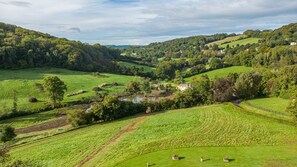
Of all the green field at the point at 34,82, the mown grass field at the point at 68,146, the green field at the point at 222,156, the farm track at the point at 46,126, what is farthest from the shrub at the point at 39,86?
the green field at the point at 222,156

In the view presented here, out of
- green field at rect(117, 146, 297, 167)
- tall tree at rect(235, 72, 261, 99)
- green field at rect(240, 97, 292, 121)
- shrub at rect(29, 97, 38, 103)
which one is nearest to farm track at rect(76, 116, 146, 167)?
green field at rect(117, 146, 297, 167)

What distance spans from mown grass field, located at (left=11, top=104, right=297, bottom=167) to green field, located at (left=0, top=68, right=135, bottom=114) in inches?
1050

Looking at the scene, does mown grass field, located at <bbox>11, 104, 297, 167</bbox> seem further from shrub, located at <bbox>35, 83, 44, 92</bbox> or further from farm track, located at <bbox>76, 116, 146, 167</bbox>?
shrub, located at <bbox>35, 83, 44, 92</bbox>

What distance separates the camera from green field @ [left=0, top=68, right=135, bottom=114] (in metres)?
70.2

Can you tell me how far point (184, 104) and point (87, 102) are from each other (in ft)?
96.8

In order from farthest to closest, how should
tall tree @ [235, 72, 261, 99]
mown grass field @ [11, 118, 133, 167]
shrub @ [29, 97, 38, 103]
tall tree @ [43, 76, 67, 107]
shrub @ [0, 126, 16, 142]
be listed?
1. shrub @ [29, 97, 38, 103]
2. tall tree @ [43, 76, 67, 107]
3. tall tree @ [235, 72, 261, 99]
4. shrub @ [0, 126, 16, 142]
5. mown grass field @ [11, 118, 133, 167]

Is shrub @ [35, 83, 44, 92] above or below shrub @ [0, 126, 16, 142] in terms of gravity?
above

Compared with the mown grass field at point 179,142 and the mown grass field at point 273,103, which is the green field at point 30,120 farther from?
the mown grass field at point 273,103

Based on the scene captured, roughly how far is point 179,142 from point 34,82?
6318 cm

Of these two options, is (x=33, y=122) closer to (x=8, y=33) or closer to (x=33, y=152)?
(x=33, y=152)

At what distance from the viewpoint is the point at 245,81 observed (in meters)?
63.3

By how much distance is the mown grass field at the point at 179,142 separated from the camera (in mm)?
34781

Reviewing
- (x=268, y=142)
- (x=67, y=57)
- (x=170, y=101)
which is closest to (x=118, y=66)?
(x=67, y=57)

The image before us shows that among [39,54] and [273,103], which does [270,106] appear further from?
[39,54]
